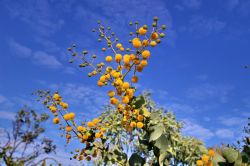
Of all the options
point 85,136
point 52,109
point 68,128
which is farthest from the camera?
point 52,109

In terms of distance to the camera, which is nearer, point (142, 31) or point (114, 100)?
point (114, 100)

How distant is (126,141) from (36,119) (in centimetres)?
702

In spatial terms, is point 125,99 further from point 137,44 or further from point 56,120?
point 56,120

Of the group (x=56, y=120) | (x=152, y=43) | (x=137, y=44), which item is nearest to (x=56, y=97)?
(x=56, y=120)

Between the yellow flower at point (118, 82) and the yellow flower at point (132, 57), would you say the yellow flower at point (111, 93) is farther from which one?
the yellow flower at point (132, 57)

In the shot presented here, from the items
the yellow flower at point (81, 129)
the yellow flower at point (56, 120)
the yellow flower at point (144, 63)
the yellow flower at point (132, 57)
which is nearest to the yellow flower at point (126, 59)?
the yellow flower at point (132, 57)

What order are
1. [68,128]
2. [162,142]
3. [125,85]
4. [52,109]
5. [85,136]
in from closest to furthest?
[162,142] < [125,85] < [85,136] < [68,128] < [52,109]

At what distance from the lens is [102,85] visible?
3350 millimetres

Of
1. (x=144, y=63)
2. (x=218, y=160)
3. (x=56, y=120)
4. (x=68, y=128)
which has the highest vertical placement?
(x=144, y=63)

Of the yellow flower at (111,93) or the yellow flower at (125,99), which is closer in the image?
the yellow flower at (125,99)

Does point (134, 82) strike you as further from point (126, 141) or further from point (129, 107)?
point (126, 141)

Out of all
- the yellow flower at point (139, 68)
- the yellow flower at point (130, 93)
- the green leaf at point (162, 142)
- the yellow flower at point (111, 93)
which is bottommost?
the green leaf at point (162, 142)

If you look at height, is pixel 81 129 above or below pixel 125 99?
below

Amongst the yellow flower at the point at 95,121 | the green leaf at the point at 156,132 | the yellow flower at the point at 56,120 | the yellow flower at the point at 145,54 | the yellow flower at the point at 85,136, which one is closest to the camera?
the green leaf at the point at 156,132
